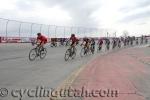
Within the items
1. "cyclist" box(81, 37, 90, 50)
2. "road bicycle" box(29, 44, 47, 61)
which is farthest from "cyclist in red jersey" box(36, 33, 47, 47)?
"cyclist" box(81, 37, 90, 50)

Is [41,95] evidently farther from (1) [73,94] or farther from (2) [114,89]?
(2) [114,89]

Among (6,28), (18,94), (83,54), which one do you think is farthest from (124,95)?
(6,28)

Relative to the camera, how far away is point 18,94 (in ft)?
33.4

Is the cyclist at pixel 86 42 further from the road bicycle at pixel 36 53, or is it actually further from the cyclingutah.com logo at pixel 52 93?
the cyclingutah.com logo at pixel 52 93

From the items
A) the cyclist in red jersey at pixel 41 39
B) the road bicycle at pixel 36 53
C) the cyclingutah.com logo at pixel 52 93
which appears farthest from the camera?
the cyclist in red jersey at pixel 41 39

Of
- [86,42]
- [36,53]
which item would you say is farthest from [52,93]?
[86,42]

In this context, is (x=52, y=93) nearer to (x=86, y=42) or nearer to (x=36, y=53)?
(x=36, y=53)

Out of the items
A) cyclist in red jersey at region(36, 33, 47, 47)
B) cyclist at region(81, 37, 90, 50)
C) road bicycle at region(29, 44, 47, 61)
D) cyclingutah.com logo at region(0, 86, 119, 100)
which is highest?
cyclist in red jersey at region(36, 33, 47, 47)

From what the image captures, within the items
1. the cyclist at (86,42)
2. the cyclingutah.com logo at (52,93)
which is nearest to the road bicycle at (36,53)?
the cyclist at (86,42)

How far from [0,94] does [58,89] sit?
198 centimetres

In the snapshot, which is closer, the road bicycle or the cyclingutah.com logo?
the cyclingutah.com logo

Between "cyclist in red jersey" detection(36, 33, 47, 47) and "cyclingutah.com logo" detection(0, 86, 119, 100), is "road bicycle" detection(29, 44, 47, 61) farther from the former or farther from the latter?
"cyclingutah.com logo" detection(0, 86, 119, 100)

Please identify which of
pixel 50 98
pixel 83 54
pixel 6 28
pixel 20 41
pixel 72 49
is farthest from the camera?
pixel 20 41

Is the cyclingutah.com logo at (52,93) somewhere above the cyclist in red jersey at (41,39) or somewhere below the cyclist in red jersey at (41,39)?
below
